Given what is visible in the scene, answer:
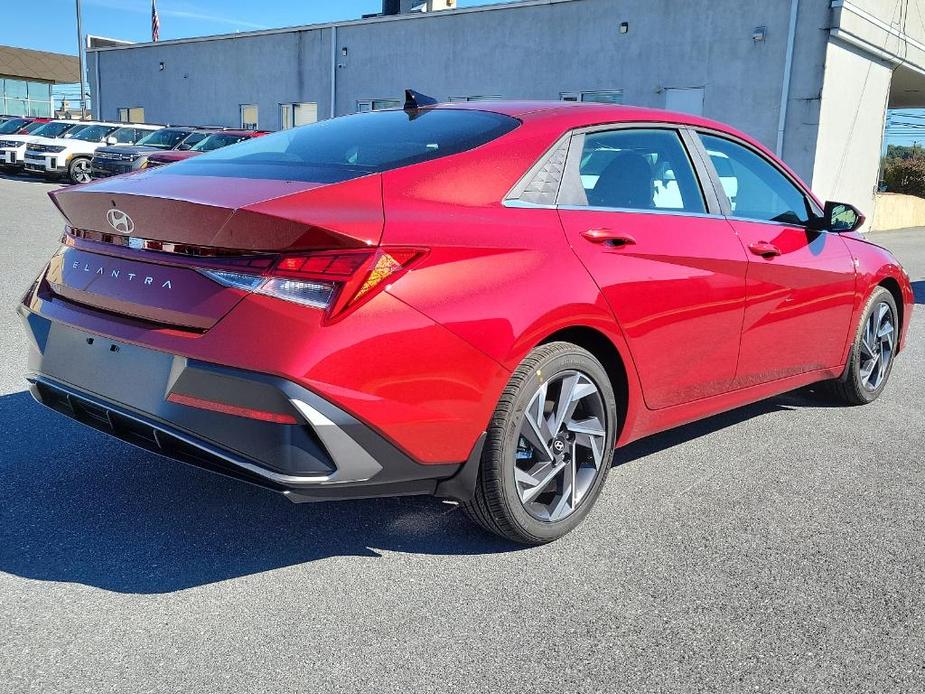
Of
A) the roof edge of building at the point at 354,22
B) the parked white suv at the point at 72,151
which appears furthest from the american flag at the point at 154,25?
the parked white suv at the point at 72,151

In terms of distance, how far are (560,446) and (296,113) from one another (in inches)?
1151

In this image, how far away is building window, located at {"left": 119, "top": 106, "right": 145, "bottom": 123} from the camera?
3797cm

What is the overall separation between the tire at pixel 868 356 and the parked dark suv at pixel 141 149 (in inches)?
671

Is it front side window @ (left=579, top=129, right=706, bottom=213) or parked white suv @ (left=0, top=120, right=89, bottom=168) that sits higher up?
front side window @ (left=579, top=129, right=706, bottom=213)

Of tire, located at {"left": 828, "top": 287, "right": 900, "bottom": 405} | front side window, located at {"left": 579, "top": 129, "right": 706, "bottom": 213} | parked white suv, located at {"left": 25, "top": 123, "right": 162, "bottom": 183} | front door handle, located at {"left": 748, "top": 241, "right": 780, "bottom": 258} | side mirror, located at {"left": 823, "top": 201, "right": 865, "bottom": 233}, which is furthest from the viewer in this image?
parked white suv, located at {"left": 25, "top": 123, "right": 162, "bottom": 183}

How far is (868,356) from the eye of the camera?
5445 mm

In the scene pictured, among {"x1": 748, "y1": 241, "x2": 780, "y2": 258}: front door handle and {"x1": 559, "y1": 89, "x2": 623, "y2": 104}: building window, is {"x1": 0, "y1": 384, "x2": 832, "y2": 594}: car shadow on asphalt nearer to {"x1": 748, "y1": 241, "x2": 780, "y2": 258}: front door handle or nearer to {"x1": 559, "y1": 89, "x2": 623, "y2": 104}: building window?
{"x1": 748, "y1": 241, "x2": 780, "y2": 258}: front door handle

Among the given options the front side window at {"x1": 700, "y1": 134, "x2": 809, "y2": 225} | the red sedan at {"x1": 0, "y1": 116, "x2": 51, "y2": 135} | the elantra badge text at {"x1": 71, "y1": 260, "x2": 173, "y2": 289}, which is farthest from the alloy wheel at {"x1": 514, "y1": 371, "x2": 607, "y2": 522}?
the red sedan at {"x1": 0, "y1": 116, "x2": 51, "y2": 135}

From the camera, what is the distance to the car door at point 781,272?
13.8 feet

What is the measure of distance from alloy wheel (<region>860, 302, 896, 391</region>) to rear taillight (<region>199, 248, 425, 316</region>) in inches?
144

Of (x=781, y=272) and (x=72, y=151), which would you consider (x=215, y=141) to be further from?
(x=781, y=272)

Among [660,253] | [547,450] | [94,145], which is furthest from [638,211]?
[94,145]

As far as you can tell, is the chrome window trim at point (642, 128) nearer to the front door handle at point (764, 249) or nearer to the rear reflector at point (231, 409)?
the front door handle at point (764, 249)

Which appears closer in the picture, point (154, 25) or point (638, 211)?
point (638, 211)
